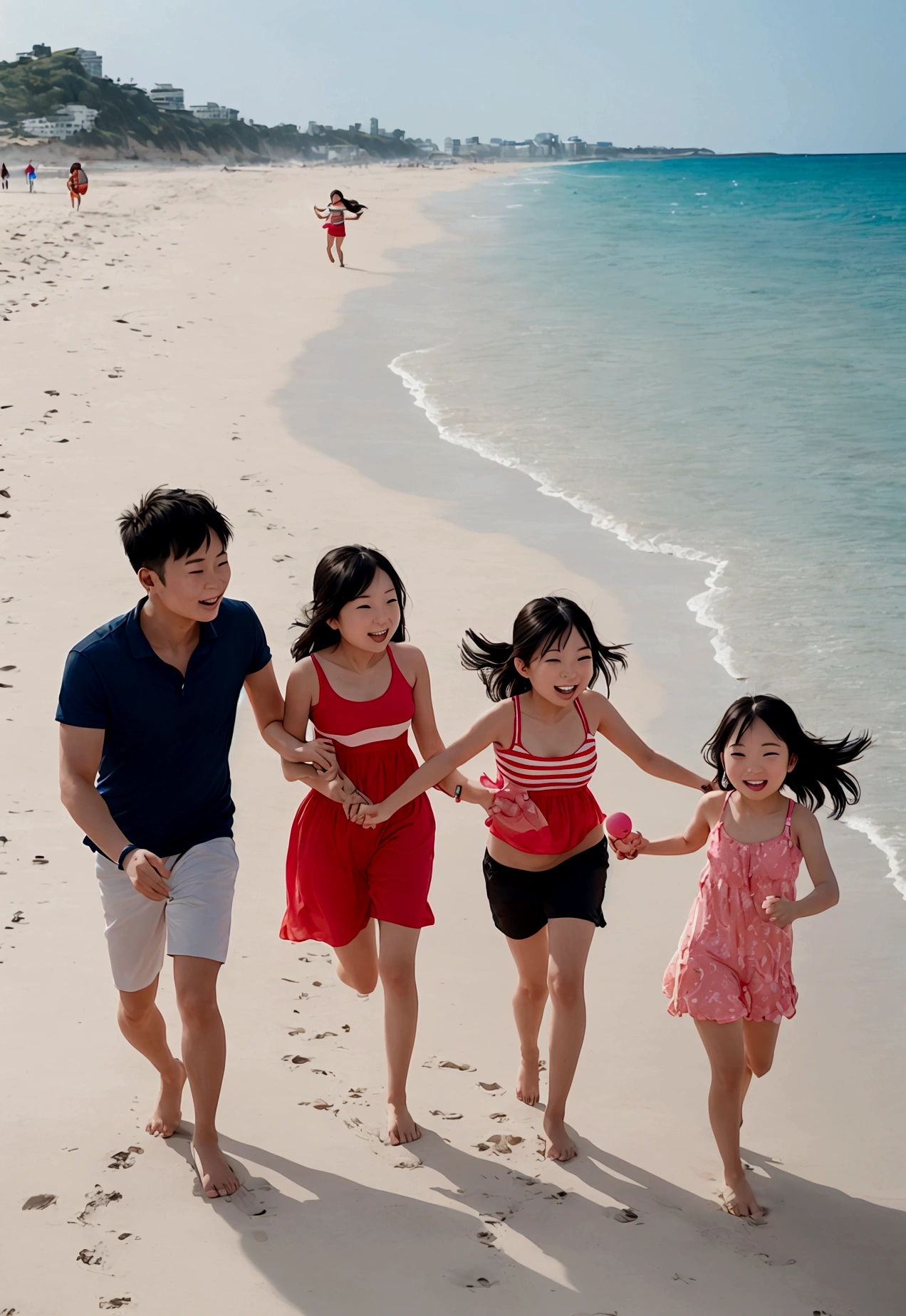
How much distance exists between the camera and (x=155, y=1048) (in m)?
3.50

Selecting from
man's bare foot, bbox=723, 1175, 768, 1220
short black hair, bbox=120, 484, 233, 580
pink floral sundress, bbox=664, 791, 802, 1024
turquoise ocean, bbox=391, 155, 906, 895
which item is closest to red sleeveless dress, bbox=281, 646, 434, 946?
short black hair, bbox=120, 484, 233, 580

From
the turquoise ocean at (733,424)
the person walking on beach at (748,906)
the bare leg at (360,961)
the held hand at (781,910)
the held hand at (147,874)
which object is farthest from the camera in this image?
the turquoise ocean at (733,424)

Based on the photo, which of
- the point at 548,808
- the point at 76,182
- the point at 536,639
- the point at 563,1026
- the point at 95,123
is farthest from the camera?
Result: the point at 95,123

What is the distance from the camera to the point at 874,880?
5004mm

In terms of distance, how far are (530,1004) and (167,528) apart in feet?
5.87

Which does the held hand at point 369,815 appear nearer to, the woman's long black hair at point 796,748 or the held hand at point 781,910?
the woman's long black hair at point 796,748

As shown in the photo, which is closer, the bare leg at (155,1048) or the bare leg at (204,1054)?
the bare leg at (204,1054)

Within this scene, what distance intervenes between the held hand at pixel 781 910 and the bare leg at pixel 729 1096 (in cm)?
32

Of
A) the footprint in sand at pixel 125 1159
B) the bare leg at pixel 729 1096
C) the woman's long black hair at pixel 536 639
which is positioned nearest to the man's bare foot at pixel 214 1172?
the footprint in sand at pixel 125 1159

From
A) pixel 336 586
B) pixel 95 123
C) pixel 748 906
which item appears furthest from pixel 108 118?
pixel 748 906

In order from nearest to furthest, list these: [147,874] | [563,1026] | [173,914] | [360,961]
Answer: [147,874]
[173,914]
[563,1026]
[360,961]

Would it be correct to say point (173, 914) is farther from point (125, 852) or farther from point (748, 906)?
point (748, 906)

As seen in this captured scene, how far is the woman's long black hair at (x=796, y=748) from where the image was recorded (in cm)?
337

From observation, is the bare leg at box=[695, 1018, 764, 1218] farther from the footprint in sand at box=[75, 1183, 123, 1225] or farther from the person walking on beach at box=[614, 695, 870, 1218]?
the footprint in sand at box=[75, 1183, 123, 1225]
